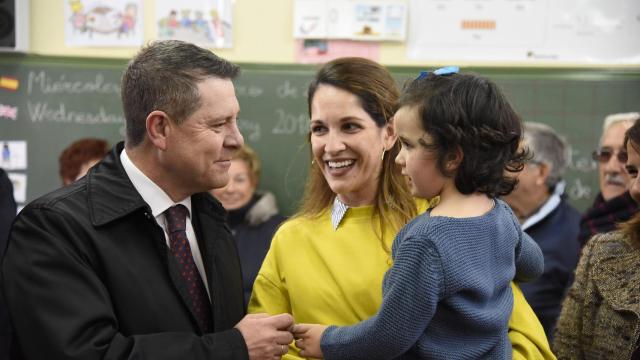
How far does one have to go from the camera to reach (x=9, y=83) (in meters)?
4.61

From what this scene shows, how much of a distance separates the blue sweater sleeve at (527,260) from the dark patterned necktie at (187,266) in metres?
0.81

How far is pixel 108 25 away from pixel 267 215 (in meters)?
1.58

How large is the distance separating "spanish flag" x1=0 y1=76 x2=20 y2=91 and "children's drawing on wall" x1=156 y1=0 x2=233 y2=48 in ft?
3.15

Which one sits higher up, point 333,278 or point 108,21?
point 108,21

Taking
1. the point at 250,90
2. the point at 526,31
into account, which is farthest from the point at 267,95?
the point at 526,31

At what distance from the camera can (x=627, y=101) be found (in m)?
4.32

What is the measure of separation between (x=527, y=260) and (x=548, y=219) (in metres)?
1.92

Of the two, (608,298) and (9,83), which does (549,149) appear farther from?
(9,83)

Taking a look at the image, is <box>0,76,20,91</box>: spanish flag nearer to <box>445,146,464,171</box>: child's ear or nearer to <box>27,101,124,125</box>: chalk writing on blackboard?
<box>27,101,124,125</box>: chalk writing on blackboard

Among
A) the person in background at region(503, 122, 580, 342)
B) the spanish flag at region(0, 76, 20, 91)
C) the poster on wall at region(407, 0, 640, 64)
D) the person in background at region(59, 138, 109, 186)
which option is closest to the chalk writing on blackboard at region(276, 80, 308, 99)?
the poster on wall at region(407, 0, 640, 64)

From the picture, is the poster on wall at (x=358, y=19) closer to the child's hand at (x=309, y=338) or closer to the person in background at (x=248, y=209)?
the person in background at (x=248, y=209)

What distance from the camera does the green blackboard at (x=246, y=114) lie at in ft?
14.5

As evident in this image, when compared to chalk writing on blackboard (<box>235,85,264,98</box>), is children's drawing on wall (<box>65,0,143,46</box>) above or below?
above

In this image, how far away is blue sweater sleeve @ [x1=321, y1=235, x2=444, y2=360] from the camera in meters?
1.51
